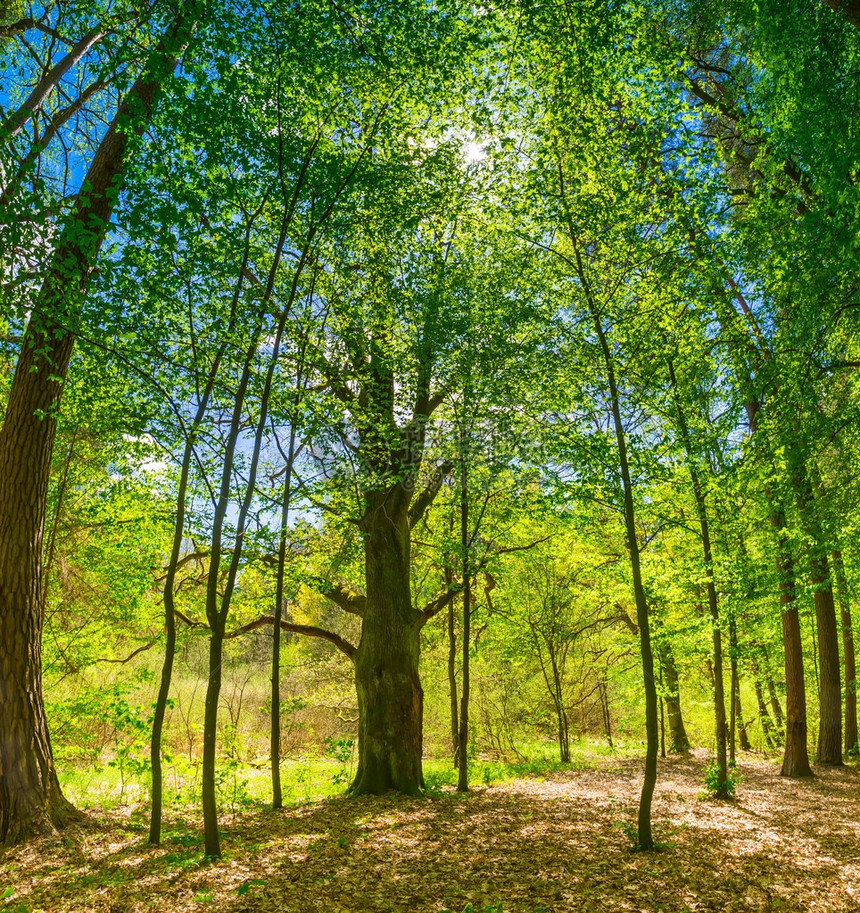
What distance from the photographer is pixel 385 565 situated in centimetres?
971

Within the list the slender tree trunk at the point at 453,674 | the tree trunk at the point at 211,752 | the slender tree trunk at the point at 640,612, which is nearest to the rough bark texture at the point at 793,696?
the slender tree trunk at the point at 640,612

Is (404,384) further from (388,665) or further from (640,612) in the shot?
(640,612)

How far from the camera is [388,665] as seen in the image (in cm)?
930

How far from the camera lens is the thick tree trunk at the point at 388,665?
29.6ft

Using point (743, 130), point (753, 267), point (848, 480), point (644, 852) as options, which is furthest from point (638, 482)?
point (743, 130)

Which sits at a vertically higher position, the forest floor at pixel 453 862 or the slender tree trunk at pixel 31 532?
the slender tree trunk at pixel 31 532

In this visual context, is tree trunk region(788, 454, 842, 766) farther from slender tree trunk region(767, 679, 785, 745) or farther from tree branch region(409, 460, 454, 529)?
tree branch region(409, 460, 454, 529)

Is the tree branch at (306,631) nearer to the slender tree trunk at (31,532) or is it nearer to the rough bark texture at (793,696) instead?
the slender tree trunk at (31,532)

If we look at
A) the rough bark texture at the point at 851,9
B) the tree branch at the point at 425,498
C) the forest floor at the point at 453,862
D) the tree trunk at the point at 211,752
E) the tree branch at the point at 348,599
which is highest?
the rough bark texture at the point at 851,9

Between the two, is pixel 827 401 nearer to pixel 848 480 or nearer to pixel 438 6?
pixel 848 480

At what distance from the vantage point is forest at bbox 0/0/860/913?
4910mm

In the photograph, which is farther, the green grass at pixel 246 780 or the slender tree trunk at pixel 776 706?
the slender tree trunk at pixel 776 706

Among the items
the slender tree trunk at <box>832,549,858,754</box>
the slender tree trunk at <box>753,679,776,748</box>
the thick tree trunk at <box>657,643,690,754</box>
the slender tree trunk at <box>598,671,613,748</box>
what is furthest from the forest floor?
the slender tree trunk at <box>753,679,776,748</box>

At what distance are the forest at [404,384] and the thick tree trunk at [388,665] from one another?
0.06 m
